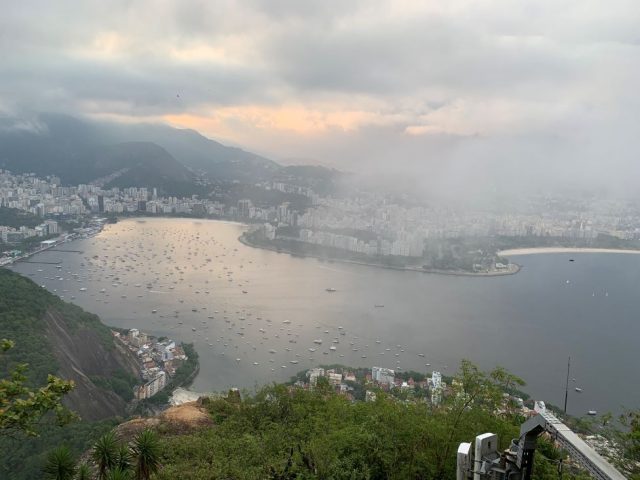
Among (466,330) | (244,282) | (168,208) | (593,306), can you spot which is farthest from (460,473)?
(168,208)

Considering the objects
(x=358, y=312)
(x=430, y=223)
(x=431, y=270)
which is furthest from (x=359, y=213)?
(x=358, y=312)

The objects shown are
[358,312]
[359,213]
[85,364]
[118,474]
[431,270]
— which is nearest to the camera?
[118,474]

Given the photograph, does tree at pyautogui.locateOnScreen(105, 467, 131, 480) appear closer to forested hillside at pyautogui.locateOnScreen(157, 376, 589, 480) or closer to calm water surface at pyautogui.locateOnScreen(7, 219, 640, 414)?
forested hillside at pyautogui.locateOnScreen(157, 376, 589, 480)

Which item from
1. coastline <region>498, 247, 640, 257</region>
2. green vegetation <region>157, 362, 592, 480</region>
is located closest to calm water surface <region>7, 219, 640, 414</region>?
coastline <region>498, 247, 640, 257</region>

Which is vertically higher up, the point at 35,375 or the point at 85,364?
the point at 35,375

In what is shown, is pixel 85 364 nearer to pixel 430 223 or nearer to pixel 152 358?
pixel 152 358
